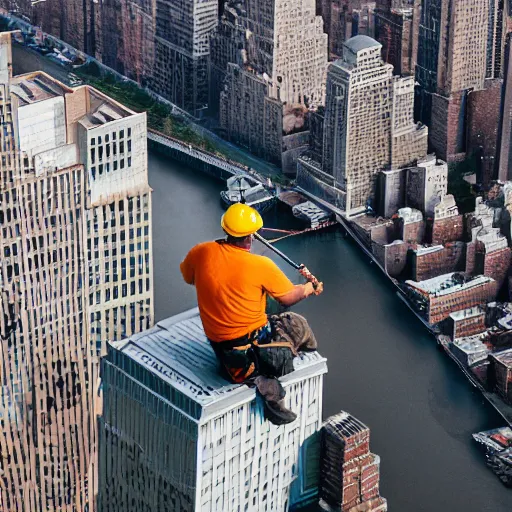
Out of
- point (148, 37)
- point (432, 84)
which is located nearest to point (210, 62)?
point (148, 37)

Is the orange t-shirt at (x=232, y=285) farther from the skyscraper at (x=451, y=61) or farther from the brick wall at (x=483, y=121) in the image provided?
the brick wall at (x=483, y=121)

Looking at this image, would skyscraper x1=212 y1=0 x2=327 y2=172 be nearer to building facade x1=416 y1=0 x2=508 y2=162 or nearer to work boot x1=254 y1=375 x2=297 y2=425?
building facade x1=416 y1=0 x2=508 y2=162

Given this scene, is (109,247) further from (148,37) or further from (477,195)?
(148,37)

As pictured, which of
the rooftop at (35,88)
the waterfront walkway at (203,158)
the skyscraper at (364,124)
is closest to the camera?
the rooftop at (35,88)

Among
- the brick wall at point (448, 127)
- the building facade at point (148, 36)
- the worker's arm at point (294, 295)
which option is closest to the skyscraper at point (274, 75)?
the building facade at point (148, 36)

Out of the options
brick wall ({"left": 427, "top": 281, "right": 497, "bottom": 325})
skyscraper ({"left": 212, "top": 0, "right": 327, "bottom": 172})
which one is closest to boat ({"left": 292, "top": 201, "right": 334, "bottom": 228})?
skyscraper ({"left": 212, "top": 0, "right": 327, "bottom": 172})

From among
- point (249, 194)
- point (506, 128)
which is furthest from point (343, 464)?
point (506, 128)
